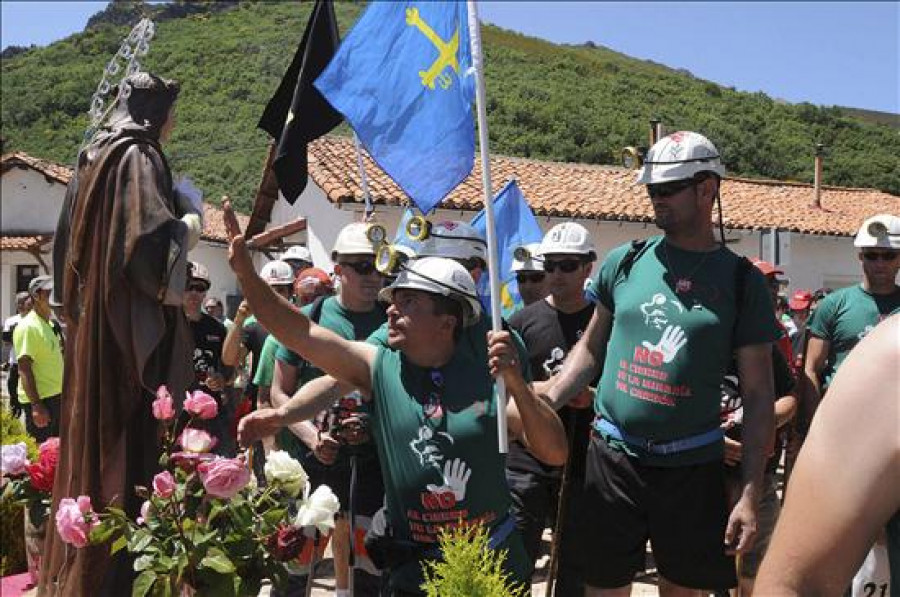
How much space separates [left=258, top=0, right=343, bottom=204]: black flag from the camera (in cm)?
385

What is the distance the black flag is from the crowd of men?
524mm

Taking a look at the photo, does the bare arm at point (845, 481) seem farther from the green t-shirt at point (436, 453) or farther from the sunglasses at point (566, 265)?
the sunglasses at point (566, 265)

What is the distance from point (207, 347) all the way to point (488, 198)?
12.5ft

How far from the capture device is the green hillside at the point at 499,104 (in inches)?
239

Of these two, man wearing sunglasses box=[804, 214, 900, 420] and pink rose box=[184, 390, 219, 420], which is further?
man wearing sunglasses box=[804, 214, 900, 420]

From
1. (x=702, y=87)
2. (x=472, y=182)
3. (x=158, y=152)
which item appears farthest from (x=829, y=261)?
(x=158, y=152)

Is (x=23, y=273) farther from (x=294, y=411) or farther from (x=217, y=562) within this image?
(x=217, y=562)

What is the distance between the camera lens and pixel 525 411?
128 inches

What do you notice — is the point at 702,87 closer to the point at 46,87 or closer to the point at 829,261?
the point at 829,261

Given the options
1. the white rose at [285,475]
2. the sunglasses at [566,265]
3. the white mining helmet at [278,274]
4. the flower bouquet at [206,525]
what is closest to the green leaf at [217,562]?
the flower bouquet at [206,525]

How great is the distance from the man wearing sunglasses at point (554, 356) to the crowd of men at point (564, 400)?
10mm

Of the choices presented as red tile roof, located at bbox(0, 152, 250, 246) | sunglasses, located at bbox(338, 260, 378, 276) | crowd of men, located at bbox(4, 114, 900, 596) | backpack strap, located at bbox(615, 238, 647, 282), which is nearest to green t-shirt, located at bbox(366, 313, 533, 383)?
crowd of men, located at bbox(4, 114, 900, 596)

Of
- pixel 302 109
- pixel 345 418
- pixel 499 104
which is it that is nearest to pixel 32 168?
pixel 499 104

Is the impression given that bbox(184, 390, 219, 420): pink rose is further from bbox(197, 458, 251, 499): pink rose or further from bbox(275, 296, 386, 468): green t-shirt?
bbox(275, 296, 386, 468): green t-shirt
